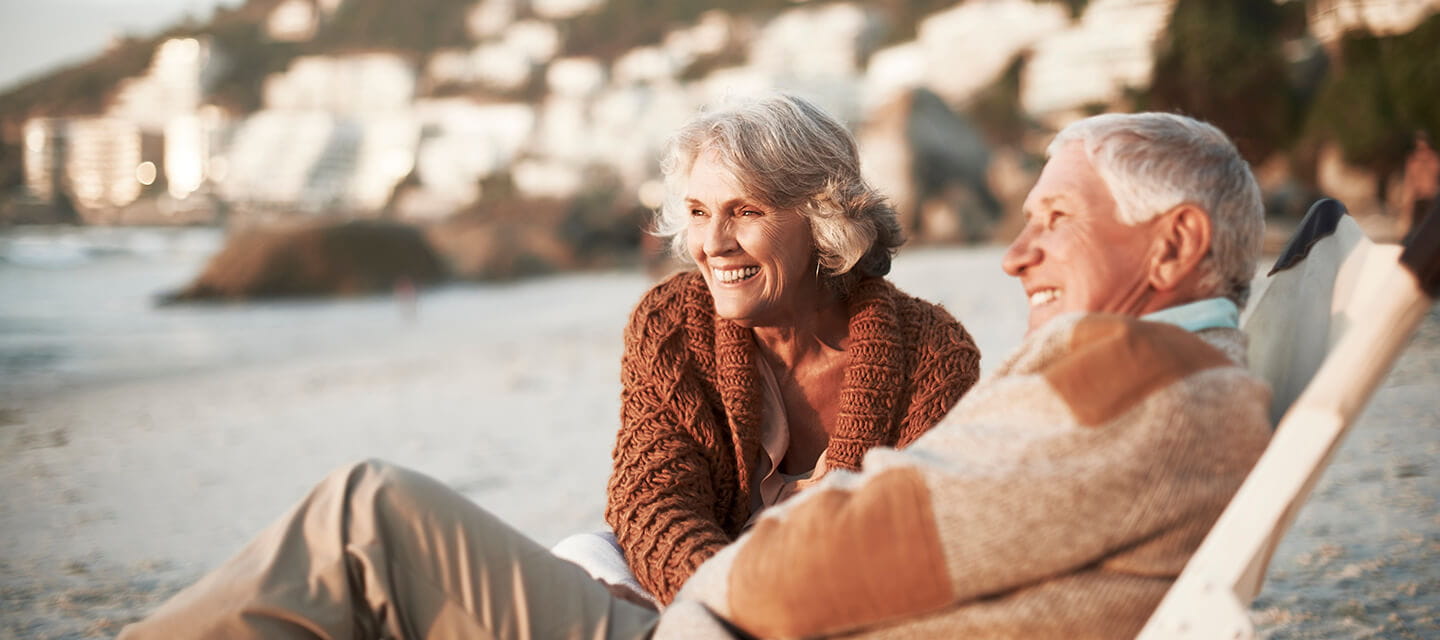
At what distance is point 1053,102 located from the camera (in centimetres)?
4422

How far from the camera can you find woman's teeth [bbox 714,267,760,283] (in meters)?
2.50

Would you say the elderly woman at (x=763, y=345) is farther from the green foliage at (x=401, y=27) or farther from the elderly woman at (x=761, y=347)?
the green foliage at (x=401, y=27)

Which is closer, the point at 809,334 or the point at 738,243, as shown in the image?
the point at 738,243

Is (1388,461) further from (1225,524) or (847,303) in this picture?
(1225,524)

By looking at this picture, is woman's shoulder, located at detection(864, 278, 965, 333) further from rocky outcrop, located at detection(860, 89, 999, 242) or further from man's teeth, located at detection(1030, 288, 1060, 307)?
rocky outcrop, located at detection(860, 89, 999, 242)

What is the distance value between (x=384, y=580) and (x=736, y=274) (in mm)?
1082

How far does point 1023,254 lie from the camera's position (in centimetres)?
181

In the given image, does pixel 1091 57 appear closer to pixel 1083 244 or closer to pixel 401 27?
pixel 1083 244

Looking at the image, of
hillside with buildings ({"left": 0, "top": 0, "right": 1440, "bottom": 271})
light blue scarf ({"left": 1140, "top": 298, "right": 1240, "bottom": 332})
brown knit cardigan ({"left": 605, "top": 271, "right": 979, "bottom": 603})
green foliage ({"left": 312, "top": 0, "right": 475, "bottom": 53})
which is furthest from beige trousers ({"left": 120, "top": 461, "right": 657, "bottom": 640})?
green foliage ({"left": 312, "top": 0, "right": 475, "bottom": 53})

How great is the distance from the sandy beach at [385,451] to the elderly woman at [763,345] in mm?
1440

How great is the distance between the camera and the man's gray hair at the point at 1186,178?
66.3 inches

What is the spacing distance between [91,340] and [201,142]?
345 feet

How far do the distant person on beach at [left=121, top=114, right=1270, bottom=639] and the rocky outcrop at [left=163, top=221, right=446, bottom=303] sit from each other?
19124 mm

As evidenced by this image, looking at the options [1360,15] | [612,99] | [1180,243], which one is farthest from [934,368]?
[612,99]
